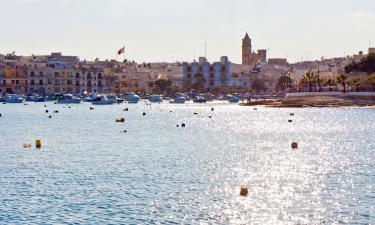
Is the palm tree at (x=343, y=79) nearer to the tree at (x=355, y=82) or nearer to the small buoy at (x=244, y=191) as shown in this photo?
the tree at (x=355, y=82)

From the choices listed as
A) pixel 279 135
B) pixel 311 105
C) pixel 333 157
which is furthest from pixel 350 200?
pixel 311 105

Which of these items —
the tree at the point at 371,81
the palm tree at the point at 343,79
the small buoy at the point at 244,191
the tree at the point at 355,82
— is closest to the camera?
the small buoy at the point at 244,191

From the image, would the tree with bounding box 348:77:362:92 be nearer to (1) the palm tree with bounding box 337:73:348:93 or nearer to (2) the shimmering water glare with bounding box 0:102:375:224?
(1) the palm tree with bounding box 337:73:348:93

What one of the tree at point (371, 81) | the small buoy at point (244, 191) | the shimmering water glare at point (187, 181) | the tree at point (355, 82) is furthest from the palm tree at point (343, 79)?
the small buoy at point (244, 191)

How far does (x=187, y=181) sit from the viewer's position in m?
45.0

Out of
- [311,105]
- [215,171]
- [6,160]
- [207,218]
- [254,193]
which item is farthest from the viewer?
[311,105]

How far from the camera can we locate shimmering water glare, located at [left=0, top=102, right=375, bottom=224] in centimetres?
3472

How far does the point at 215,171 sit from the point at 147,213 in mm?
15548

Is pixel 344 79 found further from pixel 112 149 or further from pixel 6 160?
pixel 6 160

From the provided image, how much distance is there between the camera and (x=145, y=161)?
56.1m

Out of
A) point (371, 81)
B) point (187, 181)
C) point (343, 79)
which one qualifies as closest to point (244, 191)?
point (187, 181)

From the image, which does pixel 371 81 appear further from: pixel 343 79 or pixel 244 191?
pixel 244 191

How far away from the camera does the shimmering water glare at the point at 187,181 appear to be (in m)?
34.7

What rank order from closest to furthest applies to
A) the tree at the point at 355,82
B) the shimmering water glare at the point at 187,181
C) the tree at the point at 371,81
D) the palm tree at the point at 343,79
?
the shimmering water glare at the point at 187,181, the tree at the point at 371,81, the tree at the point at 355,82, the palm tree at the point at 343,79
